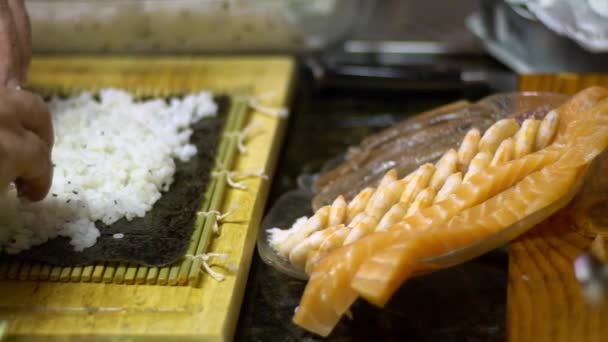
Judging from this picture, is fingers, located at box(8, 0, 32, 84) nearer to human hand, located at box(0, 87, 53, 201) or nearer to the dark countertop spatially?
human hand, located at box(0, 87, 53, 201)

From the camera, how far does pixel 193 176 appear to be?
5.19ft

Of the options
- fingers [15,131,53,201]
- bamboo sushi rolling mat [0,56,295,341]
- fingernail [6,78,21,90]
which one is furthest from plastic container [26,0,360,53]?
fingers [15,131,53,201]

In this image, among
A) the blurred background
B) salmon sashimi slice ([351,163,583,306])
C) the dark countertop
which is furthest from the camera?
the blurred background

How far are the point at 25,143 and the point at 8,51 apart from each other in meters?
0.25

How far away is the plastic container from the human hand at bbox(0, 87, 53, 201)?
0.88 meters

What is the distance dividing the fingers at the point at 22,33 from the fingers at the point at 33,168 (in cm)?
20

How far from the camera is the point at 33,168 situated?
1.24m

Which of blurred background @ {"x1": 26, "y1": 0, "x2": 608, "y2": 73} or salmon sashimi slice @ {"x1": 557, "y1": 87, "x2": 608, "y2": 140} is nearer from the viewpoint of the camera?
salmon sashimi slice @ {"x1": 557, "y1": 87, "x2": 608, "y2": 140}

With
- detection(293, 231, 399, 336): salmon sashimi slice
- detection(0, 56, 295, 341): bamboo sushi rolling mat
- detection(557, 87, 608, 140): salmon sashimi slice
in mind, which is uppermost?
detection(557, 87, 608, 140): salmon sashimi slice

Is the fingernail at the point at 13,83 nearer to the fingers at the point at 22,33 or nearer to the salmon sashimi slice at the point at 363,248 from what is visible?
the fingers at the point at 22,33

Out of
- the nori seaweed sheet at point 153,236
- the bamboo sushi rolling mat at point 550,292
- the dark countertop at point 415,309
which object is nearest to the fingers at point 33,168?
the nori seaweed sheet at point 153,236

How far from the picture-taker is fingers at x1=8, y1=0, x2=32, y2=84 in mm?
1406

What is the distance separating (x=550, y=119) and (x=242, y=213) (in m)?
0.62

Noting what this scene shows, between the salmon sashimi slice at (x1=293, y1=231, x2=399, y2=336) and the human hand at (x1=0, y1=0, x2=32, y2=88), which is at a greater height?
the human hand at (x1=0, y1=0, x2=32, y2=88)
